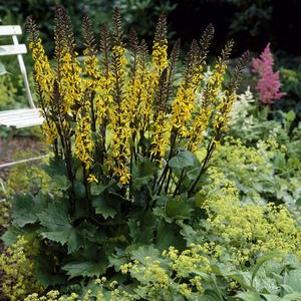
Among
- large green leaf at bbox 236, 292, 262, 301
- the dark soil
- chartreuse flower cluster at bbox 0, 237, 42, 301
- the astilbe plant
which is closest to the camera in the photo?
large green leaf at bbox 236, 292, 262, 301

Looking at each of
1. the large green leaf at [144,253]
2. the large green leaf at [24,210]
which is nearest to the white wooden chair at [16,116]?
the large green leaf at [24,210]

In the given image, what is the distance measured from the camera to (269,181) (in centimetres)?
483

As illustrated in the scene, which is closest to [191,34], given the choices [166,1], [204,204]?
[166,1]

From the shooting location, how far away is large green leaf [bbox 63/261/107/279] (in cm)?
322

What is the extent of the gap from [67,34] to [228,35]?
7.68 metres

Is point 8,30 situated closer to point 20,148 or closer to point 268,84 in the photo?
point 20,148

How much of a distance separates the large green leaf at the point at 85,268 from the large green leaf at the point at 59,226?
109mm

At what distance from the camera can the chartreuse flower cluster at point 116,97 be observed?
10.3ft

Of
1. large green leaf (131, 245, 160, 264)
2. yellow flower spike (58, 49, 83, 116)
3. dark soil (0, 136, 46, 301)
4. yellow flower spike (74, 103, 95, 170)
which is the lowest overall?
dark soil (0, 136, 46, 301)

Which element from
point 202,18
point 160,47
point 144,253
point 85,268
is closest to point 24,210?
Result: point 85,268

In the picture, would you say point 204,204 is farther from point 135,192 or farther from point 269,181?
point 269,181

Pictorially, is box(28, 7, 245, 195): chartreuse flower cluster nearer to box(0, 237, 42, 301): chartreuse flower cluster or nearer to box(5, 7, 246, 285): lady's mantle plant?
box(5, 7, 246, 285): lady's mantle plant

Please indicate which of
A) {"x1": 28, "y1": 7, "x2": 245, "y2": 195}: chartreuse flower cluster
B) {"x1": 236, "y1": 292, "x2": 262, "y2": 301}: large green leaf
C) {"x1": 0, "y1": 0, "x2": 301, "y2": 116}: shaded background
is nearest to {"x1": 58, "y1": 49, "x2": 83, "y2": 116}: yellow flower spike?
{"x1": 28, "y1": 7, "x2": 245, "y2": 195}: chartreuse flower cluster

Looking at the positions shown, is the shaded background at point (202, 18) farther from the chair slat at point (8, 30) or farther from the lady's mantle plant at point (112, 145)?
the lady's mantle plant at point (112, 145)
